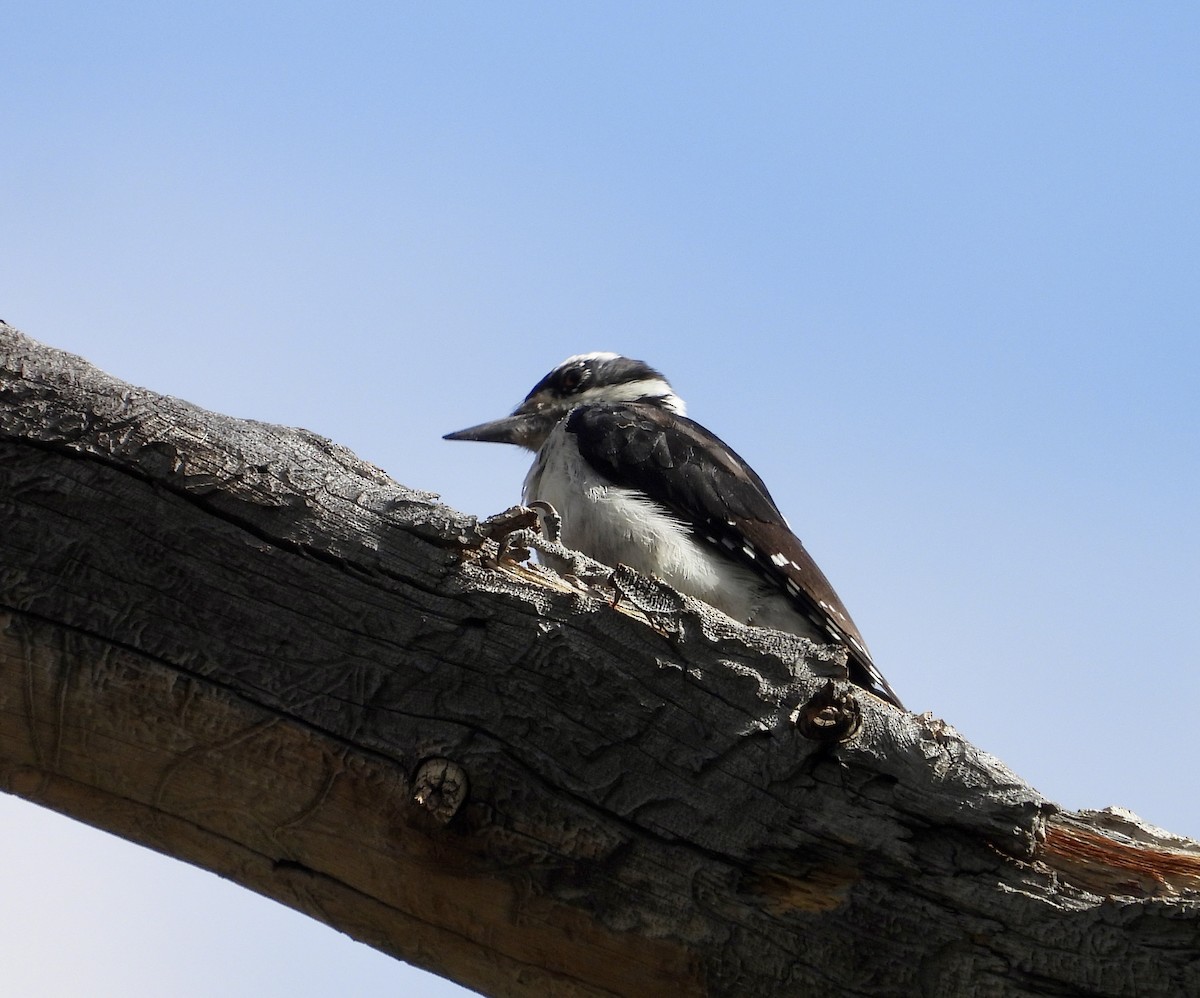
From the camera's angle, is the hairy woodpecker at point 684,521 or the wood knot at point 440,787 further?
the hairy woodpecker at point 684,521

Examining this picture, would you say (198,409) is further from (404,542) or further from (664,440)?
(664,440)

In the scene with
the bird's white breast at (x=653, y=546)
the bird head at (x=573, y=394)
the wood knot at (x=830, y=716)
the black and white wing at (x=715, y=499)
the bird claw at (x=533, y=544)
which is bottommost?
the wood knot at (x=830, y=716)

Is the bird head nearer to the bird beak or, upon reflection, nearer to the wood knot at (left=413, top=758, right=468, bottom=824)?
the bird beak

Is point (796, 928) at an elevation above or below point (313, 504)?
below

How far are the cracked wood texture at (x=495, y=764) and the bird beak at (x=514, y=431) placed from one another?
3712mm

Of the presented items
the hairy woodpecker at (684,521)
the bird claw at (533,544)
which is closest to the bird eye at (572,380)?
the hairy woodpecker at (684,521)

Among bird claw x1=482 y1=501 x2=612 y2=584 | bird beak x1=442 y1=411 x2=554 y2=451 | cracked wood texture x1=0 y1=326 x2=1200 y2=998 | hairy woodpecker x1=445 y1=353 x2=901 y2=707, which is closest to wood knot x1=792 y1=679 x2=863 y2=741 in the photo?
cracked wood texture x1=0 y1=326 x2=1200 y2=998

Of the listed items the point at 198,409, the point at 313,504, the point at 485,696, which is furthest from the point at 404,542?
the point at 198,409

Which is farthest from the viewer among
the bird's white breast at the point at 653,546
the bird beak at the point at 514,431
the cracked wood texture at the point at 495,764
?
the bird beak at the point at 514,431

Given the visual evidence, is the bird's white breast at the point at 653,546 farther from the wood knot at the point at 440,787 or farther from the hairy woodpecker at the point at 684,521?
the wood knot at the point at 440,787

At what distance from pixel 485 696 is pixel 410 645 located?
19 centimetres

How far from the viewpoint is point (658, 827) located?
94.4 inches

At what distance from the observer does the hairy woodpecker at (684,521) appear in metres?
5.02

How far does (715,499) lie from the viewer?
5320 mm
